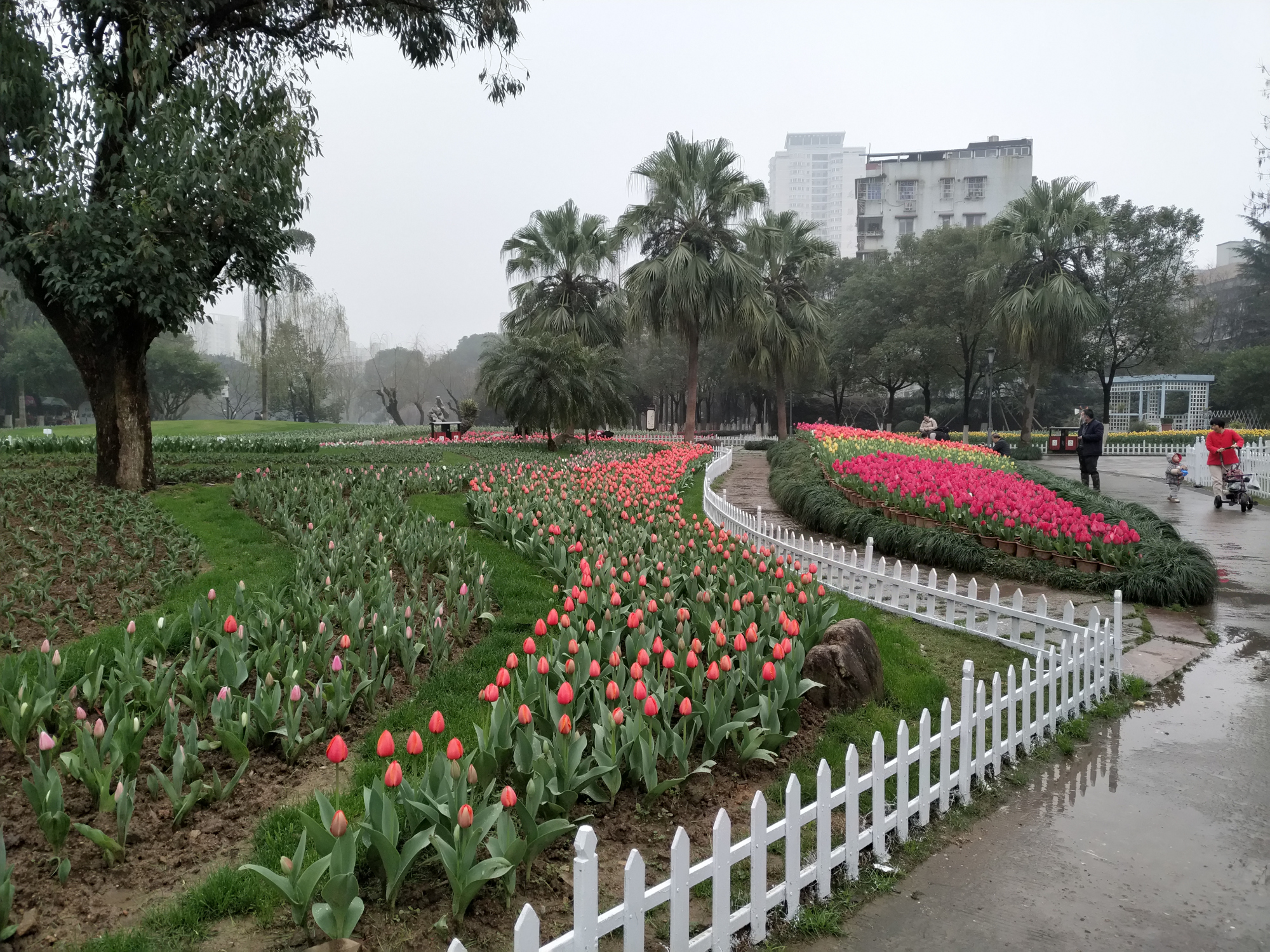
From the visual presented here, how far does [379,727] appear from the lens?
453 centimetres

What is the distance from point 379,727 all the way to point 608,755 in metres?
1.62

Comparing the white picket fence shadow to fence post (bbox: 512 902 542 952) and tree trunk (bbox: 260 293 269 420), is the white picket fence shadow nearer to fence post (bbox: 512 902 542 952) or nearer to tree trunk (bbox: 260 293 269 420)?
fence post (bbox: 512 902 542 952)

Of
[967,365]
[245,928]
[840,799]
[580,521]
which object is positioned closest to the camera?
[245,928]

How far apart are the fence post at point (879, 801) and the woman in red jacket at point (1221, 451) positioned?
579 inches

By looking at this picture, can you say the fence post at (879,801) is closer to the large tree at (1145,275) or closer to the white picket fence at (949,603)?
the white picket fence at (949,603)

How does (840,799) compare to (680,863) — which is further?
(840,799)

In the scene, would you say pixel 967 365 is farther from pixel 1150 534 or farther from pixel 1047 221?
pixel 1150 534

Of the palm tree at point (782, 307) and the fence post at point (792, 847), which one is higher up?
the palm tree at point (782, 307)

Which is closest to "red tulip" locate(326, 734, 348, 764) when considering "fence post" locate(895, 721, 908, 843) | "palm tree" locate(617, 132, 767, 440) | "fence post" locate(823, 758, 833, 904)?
"fence post" locate(823, 758, 833, 904)

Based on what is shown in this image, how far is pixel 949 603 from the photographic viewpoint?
679 centimetres

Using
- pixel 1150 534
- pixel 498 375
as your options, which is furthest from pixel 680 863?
pixel 498 375

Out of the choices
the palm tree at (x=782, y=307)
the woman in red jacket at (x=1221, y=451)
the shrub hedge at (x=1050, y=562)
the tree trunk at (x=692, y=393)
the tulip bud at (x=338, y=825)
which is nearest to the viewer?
the tulip bud at (x=338, y=825)

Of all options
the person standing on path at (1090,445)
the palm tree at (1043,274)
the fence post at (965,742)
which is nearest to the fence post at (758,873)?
the fence post at (965,742)

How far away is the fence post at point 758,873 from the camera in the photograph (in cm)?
281
